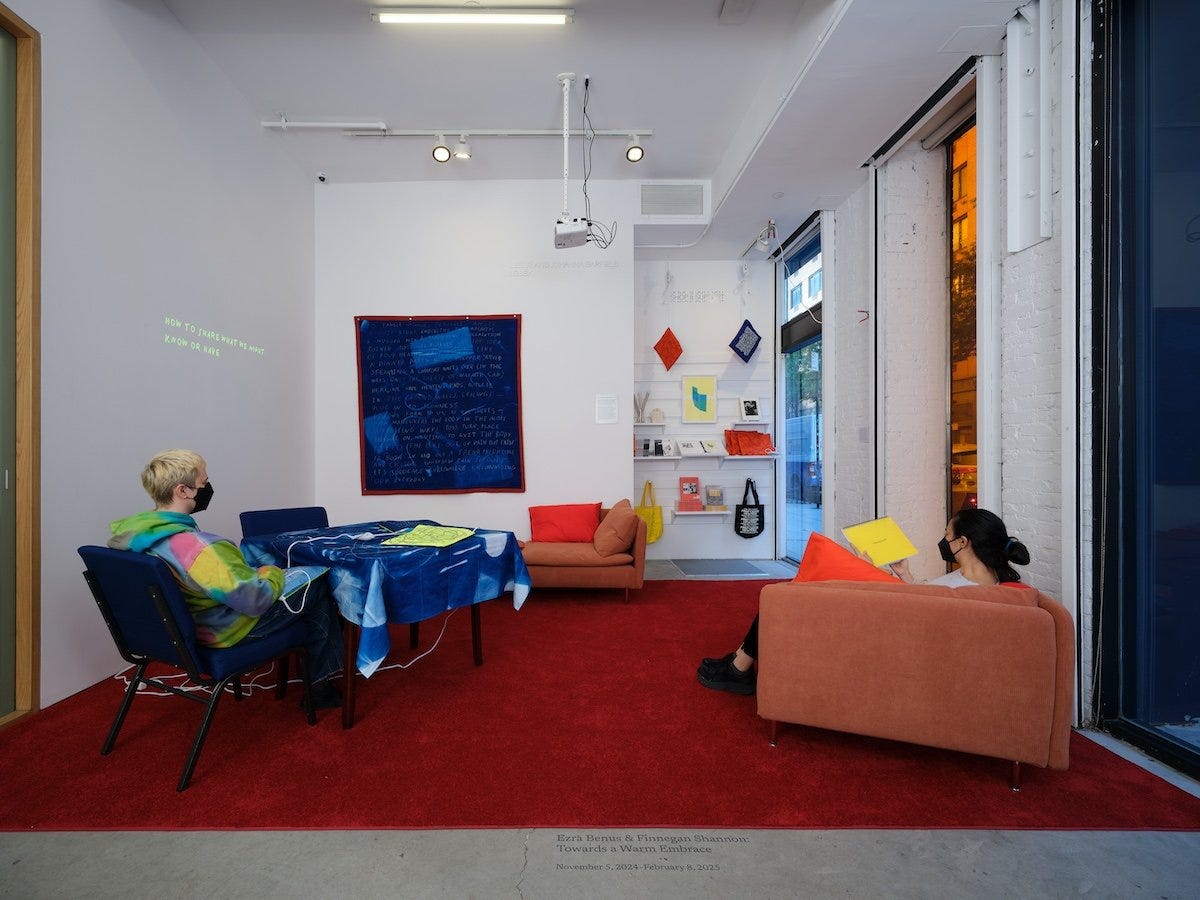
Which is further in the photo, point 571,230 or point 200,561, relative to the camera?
point 571,230

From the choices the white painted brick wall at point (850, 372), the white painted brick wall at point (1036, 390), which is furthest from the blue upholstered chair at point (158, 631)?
the white painted brick wall at point (850, 372)

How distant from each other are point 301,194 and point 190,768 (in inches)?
184

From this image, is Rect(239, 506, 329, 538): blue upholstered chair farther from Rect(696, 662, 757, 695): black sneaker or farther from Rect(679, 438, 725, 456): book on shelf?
Rect(679, 438, 725, 456): book on shelf

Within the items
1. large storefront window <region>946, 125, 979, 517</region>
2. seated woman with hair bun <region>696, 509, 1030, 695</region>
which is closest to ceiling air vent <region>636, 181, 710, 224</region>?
large storefront window <region>946, 125, 979, 517</region>

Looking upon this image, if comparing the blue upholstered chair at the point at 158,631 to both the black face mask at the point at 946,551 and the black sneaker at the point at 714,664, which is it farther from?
the black face mask at the point at 946,551

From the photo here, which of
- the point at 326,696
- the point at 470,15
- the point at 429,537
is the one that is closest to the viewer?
the point at 326,696

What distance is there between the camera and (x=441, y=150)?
Result: 438 centimetres

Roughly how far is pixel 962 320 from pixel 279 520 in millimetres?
4634

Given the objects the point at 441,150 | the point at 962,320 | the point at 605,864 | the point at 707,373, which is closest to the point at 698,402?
the point at 707,373

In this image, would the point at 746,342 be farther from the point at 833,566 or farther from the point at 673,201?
the point at 833,566

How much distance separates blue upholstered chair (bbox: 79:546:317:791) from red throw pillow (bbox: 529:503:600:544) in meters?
2.77

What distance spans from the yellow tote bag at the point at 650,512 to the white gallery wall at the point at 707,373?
0.34 feet

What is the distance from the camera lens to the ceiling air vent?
17.0ft

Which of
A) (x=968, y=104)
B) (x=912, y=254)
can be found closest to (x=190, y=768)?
(x=912, y=254)
